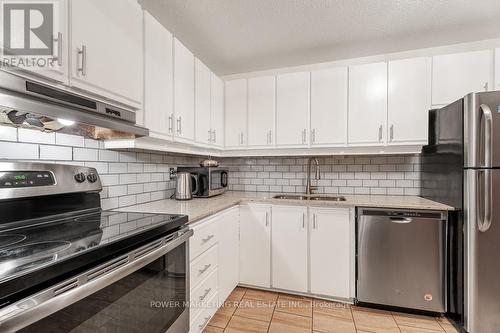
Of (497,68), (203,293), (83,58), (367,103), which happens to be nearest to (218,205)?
(203,293)

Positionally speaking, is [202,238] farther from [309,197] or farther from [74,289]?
[309,197]

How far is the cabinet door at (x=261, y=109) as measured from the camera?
2.55 metres

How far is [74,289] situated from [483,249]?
2.29 metres

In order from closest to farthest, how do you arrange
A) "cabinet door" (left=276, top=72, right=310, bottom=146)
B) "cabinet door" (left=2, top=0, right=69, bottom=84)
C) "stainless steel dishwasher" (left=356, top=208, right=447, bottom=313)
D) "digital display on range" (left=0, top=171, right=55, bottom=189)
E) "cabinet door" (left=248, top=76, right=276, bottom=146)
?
"cabinet door" (left=2, top=0, right=69, bottom=84) → "digital display on range" (left=0, top=171, right=55, bottom=189) → "stainless steel dishwasher" (left=356, top=208, right=447, bottom=313) → "cabinet door" (left=276, top=72, right=310, bottom=146) → "cabinet door" (left=248, top=76, right=276, bottom=146)

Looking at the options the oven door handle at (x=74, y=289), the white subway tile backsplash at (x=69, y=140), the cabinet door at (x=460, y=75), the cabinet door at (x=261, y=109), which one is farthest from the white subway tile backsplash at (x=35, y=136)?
the cabinet door at (x=460, y=75)

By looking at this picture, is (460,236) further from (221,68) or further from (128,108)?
(221,68)

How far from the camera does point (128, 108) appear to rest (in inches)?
55.3

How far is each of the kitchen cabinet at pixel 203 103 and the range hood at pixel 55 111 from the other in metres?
0.77

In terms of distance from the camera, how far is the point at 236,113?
105 inches

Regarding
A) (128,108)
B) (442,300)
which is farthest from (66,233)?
(442,300)

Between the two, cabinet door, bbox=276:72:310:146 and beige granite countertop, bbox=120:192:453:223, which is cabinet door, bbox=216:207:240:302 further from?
cabinet door, bbox=276:72:310:146

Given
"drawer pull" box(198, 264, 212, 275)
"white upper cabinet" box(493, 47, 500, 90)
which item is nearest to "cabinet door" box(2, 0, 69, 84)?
"drawer pull" box(198, 264, 212, 275)

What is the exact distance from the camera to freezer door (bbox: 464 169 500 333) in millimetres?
1595

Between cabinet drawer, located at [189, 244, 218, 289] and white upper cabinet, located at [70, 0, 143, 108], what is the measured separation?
104 cm
